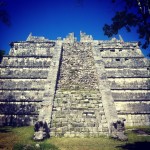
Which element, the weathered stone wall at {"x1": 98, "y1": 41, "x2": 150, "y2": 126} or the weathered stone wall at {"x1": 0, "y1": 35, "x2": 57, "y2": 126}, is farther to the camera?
the weathered stone wall at {"x1": 98, "y1": 41, "x2": 150, "y2": 126}

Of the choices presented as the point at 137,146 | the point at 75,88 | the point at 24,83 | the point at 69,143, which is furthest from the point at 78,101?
the point at 137,146

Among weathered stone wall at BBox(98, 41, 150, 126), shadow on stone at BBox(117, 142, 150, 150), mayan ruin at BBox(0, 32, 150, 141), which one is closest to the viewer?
shadow on stone at BBox(117, 142, 150, 150)

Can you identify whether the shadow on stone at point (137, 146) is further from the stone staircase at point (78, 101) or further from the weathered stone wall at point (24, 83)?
the weathered stone wall at point (24, 83)

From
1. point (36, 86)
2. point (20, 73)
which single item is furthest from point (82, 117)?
point (20, 73)

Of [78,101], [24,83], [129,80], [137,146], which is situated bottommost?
[137,146]

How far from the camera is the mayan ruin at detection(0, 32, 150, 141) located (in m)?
13.0

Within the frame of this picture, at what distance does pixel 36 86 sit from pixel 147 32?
9.55 meters

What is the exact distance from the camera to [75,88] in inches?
636

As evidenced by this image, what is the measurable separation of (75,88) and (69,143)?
634cm

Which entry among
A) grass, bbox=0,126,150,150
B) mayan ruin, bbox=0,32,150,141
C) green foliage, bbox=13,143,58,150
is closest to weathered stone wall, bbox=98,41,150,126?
mayan ruin, bbox=0,32,150,141

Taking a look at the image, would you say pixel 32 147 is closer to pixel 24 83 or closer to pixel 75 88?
pixel 75 88

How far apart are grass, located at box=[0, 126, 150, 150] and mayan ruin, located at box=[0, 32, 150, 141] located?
1032 mm

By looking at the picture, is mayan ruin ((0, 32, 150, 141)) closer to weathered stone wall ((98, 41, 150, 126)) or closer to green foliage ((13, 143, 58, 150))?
weathered stone wall ((98, 41, 150, 126))

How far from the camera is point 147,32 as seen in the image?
10.4m
